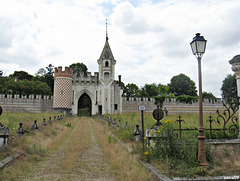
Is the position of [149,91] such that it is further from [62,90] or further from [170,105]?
[62,90]

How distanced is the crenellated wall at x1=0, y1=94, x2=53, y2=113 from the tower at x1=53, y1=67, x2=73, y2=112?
2.92 metres

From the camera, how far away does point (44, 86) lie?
46.0m

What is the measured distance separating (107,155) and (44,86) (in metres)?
41.4

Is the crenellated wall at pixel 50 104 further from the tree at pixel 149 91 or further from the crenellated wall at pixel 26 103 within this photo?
the tree at pixel 149 91

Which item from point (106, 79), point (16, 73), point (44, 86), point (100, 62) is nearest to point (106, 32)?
point (100, 62)

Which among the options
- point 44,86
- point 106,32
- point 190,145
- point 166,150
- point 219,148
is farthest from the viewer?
point 44,86

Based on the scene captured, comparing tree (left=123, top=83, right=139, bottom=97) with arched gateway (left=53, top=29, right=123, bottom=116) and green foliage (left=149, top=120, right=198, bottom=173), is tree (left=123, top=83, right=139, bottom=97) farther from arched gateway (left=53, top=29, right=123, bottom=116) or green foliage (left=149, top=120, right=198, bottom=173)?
green foliage (left=149, top=120, right=198, bottom=173)

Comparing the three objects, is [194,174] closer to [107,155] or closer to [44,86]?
[107,155]

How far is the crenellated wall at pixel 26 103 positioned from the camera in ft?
122

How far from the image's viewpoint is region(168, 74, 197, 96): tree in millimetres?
65375

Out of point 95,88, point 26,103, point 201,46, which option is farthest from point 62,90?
point 201,46

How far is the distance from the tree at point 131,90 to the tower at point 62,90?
84.6 feet

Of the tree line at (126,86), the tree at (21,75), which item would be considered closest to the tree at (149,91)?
the tree line at (126,86)

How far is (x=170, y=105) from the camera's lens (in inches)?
1673
